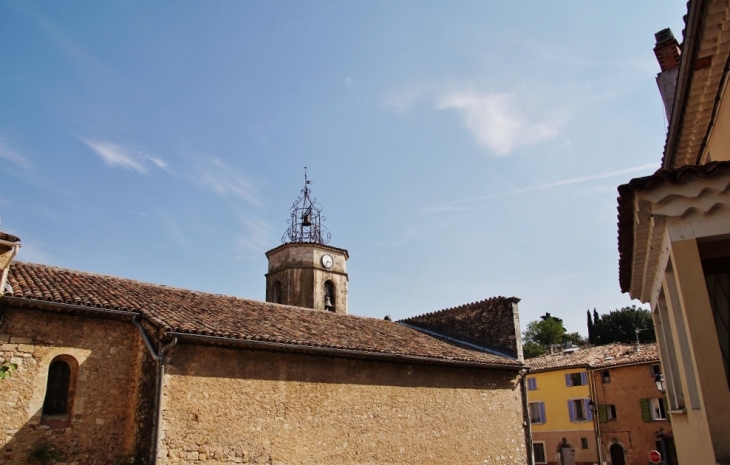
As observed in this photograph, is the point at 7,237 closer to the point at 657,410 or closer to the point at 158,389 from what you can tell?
the point at 158,389

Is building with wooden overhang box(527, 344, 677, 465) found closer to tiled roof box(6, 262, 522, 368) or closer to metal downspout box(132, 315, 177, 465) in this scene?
tiled roof box(6, 262, 522, 368)

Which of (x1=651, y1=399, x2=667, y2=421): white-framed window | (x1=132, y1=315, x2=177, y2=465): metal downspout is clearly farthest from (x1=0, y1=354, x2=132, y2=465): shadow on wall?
(x1=651, y1=399, x2=667, y2=421): white-framed window

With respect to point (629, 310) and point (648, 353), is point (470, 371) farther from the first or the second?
point (629, 310)

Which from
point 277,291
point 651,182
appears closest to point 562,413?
point 277,291

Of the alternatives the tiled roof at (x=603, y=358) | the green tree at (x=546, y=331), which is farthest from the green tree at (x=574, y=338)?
the tiled roof at (x=603, y=358)

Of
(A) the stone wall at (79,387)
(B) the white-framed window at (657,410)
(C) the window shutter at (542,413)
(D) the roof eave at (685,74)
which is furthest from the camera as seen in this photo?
(C) the window shutter at (542,413)

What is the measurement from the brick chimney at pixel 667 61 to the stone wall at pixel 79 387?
41.7 feet

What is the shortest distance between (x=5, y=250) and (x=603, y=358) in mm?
29430

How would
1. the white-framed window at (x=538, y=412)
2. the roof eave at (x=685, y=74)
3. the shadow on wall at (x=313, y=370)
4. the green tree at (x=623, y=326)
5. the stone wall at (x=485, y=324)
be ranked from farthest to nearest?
the green tree at (x=623, y=326) < the white-framed window at (x=538, y=412) < the stone wall at (x=485, y=324) < the shadow on wall at (x=313, y=370) < the roof eave at (x=685, y=74)

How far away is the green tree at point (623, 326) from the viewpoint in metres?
Result: 55.3

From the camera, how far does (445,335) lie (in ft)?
74.0

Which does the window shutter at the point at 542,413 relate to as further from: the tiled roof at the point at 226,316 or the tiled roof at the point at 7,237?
the tiled roof at the point at 7,237

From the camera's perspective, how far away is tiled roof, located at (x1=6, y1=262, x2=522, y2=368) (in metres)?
12.2

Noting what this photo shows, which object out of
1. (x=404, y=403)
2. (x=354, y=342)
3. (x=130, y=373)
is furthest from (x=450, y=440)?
(x=130, y=373)
